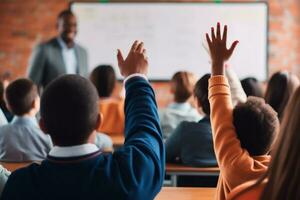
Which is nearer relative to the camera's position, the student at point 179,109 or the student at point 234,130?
the student at point 234,130

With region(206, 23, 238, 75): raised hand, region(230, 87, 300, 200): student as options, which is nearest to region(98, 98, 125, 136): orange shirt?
region(206, 23, 238, 75): raised hand

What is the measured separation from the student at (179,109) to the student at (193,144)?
2.32ft

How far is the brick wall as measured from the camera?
6.10 meters

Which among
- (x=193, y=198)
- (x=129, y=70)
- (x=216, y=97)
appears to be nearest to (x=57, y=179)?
(x=129, y=70)

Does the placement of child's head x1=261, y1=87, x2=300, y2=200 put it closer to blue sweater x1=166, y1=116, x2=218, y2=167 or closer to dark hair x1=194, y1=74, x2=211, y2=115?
dark hair x1=194, y1=74, x2=211, y2=115

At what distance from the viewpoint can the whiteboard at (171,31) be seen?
19.9 feet

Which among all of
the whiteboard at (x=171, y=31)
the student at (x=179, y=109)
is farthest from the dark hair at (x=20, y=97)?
the whiteboard at (x=171, y=31)

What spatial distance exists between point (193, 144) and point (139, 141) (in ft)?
4.98

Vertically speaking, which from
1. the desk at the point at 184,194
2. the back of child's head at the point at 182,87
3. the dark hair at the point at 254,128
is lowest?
the desk at the point at 184,194

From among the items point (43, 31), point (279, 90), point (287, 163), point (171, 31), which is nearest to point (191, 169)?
point (279, 90)

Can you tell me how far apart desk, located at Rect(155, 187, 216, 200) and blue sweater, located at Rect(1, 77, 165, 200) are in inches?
22.8

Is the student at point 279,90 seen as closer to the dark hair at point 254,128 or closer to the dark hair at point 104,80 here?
the dark hair at point 104,80

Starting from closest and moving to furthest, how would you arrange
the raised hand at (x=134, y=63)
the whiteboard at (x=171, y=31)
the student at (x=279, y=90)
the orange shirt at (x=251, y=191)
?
the orange shirt at (x=251, y=191)
the raised hand at (x=134, y=63)
the student at (x=279, y=90)
the whiteboard at (x=171, y=31)

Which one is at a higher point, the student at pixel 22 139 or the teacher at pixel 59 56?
the teacher at pixel 59 56
